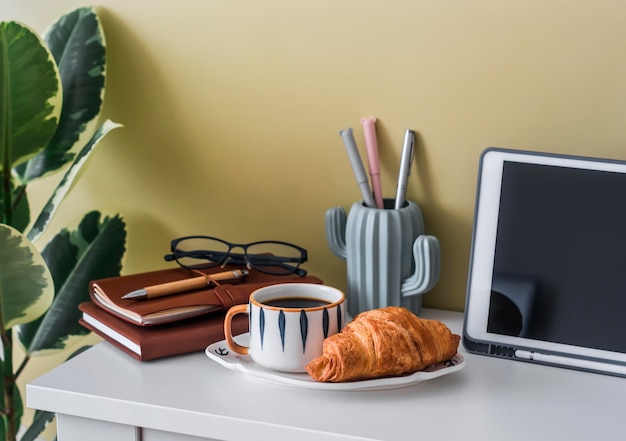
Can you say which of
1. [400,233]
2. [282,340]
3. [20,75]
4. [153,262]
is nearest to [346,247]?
[400,233]

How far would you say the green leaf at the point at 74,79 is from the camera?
1022 mm

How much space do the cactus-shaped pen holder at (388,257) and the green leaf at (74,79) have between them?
1.30 feet

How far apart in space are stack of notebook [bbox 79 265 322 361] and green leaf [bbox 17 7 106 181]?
26 cm

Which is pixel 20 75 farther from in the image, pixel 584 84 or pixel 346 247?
pixel 584 84

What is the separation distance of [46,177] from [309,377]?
21.4 inches

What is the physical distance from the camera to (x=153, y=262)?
3.63 feet

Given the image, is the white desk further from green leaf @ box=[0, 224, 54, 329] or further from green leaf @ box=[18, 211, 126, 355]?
green leaf @ box=[18, 211, 126, 355]

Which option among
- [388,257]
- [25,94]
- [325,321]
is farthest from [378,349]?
[25,94]

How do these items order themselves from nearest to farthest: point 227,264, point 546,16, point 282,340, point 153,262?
Answer: point 282,340 < point 546,16 < point 227,264 < point 153,262

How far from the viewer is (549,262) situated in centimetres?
79

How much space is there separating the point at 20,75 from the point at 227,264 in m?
0.35

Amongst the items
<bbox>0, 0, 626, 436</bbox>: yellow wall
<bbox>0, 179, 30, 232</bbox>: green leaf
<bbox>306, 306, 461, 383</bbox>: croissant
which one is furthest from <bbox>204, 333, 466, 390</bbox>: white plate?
<bbox>0, 179, 30, 232</bbox>: green leaf

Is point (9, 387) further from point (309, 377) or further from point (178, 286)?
point (309, 377)

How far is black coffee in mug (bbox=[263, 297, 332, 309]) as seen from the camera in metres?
0.79
